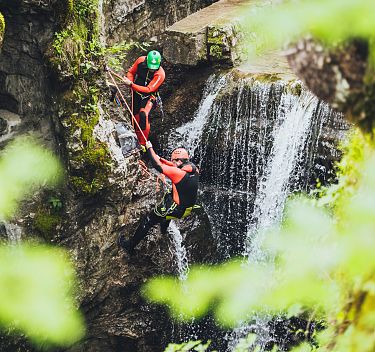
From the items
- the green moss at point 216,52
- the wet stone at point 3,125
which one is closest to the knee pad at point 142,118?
the green moss at point 216,52

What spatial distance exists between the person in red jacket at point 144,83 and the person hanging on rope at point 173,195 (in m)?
1.05

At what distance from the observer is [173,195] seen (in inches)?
285

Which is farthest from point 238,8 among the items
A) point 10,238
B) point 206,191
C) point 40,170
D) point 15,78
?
point 40,170

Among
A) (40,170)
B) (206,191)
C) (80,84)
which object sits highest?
(40,170)

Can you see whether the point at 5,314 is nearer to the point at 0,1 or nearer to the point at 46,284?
the point at 46,284

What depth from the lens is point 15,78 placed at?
645 centimetres

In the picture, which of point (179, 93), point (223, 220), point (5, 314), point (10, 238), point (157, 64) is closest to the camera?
point (5, 314)

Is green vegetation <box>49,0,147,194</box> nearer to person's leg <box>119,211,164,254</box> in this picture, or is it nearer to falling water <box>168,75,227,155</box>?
person's leg <box>119,211,164,254</box>

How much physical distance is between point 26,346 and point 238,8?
752 cm

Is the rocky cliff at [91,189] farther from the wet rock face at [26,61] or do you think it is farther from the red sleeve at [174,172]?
the red sleeve at [174,172]

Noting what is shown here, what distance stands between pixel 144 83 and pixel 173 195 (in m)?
2.09

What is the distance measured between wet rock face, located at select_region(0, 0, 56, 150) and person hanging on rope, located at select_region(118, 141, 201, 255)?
160 cm

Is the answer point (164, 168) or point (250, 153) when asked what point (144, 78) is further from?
point (250, 153)

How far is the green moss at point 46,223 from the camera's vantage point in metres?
6.76
